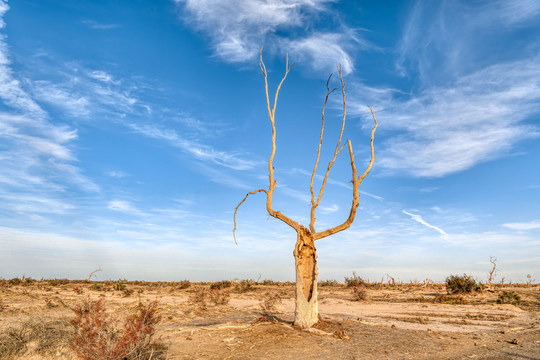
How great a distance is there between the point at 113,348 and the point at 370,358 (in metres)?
5.74

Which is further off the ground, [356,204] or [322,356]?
[356,204]

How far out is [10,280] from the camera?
32.3 m

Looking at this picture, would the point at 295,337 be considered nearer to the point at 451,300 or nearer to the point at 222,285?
the point at 451,300

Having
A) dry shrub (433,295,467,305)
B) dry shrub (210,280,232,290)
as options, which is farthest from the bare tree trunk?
dry shrub (210,280,232,290)

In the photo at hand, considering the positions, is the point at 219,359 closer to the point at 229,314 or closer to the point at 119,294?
the point at 229,314

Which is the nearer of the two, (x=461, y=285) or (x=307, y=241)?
(x=307, y=241)

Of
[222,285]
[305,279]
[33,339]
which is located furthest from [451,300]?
[33,339]

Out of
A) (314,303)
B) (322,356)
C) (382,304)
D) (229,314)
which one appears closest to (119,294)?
(229,314)

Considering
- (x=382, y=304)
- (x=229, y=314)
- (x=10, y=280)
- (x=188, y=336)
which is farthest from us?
(x=10, y=280)

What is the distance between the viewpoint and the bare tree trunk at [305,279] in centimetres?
1080

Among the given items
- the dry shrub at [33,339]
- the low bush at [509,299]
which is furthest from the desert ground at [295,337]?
the low bush at [509,299]

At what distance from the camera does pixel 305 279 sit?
11039 mm

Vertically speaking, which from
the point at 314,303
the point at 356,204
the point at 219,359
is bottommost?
the point at 219,359

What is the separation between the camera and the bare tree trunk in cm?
1080
